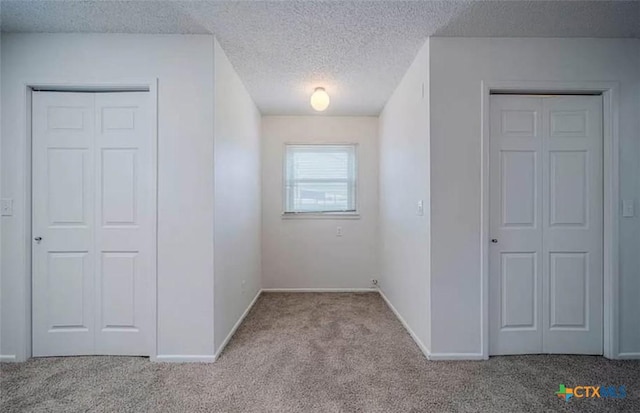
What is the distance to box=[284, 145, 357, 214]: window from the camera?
4.38 m

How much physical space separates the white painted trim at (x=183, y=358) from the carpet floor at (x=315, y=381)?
48mm

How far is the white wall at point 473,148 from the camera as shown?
236 centimetres

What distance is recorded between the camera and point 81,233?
94.3 inches

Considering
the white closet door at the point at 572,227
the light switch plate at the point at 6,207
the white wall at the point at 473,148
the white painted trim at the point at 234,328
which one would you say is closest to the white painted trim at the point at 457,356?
the white wall at the point at 473,148

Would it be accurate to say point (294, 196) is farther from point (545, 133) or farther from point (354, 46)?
point (545, 133)

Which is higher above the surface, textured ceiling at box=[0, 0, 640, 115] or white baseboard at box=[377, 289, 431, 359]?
textured ceiling at box=[0, 0, 640, 115]

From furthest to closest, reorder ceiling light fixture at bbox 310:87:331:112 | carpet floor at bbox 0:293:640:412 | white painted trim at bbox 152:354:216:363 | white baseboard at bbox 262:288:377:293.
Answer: white baseboard at bbox 262:288:377:293
ceiling light fixture at bbox 310:87:331:112
white painted trim at bbox 152:354:216:363
carpet floor at bbox 0:293:640:412

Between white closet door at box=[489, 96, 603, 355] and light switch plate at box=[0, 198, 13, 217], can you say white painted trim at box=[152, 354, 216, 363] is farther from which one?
white closet door at box=[489, 96, 603, 355]

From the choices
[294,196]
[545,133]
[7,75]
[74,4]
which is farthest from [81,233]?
[545,133]

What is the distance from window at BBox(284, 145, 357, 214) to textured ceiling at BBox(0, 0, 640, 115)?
169 centimetres

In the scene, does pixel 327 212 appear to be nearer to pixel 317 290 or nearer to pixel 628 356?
pixel 317 290

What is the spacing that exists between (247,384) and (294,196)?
2699 millimetres

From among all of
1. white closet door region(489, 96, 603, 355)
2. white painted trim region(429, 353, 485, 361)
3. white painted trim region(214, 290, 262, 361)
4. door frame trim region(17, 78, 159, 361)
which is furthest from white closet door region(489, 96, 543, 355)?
door frame trim region(17, 78, 159, 361)

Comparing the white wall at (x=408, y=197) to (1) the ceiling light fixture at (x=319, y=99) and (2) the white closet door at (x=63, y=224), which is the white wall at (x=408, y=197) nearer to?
(1) the ceiling light fixture at (x=319, y=99)
